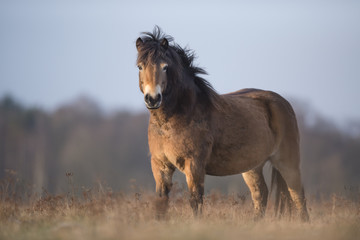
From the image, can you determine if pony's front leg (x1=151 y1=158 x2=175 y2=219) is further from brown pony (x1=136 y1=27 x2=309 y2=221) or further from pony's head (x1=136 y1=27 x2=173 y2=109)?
pony's head (x1=136 y1=27 x2=173 y2=109)

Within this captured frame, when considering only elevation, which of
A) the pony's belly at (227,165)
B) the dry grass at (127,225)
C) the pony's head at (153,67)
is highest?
the pony's head at (153,67)

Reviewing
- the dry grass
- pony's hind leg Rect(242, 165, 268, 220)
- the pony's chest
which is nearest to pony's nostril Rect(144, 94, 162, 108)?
the pony's chest

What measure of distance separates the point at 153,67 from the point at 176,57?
617 mm

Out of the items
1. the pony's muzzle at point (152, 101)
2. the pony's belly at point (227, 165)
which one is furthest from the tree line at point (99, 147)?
the pony's muzzle at point (152, 101)

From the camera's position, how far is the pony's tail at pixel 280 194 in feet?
26.4

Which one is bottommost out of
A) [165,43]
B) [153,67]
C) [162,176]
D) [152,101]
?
[162,176]

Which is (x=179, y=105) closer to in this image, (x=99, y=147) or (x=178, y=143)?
(x=178, y=143)

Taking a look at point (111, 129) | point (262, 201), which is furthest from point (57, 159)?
point (262, 201)

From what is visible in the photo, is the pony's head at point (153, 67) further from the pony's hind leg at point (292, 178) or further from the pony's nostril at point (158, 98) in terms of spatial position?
the pony's hind leg at point (292, 178)

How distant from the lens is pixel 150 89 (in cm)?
583

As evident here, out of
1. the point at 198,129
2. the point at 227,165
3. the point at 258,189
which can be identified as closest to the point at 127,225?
the point at 198,129

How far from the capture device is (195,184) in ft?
20.1

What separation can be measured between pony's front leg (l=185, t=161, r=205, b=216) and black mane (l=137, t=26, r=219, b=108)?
3.78ft

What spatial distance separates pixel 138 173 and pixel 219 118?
3698 cm
